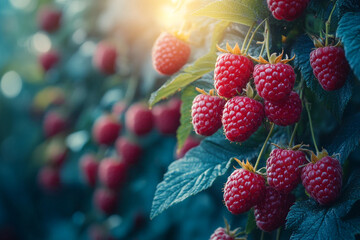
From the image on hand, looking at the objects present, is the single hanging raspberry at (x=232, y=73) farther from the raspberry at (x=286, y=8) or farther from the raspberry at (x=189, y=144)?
the raspberry at (x=189, y=144)

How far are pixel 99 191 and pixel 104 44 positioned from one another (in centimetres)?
70

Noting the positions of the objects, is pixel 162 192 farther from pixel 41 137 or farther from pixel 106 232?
pixel 41 137

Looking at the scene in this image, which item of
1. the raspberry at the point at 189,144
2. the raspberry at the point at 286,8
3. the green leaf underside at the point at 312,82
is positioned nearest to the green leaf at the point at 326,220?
the green leaf underside at the point at 312,82

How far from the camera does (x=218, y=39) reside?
→ 78 centimetres

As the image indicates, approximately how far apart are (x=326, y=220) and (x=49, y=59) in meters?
2.08

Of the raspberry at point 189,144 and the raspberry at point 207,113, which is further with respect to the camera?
the raspberry at point 189,144

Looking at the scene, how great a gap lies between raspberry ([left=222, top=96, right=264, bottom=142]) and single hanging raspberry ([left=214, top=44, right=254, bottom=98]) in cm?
2

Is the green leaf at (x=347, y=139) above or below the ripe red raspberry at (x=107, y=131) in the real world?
above

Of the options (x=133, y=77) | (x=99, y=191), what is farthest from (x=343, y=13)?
(x=99, y=191)

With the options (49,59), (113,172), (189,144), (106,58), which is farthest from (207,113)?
(49,59)

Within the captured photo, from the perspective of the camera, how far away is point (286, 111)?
61 cm

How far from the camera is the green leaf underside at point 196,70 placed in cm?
74

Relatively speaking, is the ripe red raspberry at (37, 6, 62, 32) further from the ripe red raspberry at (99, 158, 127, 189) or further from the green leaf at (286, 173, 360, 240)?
the green leaf at (286, 173, 360, 240)

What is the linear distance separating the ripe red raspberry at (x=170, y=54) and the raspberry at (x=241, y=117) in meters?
0.27
